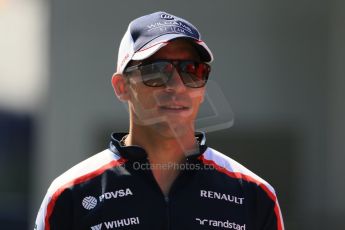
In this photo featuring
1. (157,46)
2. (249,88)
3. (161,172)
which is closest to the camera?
(157,46)

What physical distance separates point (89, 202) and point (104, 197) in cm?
5

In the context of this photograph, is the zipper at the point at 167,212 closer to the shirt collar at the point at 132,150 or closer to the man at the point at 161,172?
the man at the point at 161,172

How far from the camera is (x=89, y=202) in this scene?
2.37m

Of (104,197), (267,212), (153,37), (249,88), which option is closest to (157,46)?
(153,37)

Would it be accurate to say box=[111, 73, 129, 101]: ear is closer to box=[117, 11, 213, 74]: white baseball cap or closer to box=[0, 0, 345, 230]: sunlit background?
box=[117, 11, 213, 74]: white baseball cap

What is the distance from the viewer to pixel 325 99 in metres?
8.16

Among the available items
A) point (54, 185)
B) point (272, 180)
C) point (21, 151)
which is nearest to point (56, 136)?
point (21, 151)

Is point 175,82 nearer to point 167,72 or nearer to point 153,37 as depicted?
point 167,72

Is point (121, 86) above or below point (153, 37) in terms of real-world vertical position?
below

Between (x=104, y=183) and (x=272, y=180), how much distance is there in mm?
5740

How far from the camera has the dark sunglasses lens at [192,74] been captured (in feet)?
7.86

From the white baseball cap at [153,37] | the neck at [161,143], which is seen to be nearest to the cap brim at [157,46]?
the white baseball cap at [153,37]

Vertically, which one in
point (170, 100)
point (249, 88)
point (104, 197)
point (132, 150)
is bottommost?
point (249, 88)

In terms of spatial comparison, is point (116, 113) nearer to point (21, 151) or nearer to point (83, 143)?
point (83, 143)
